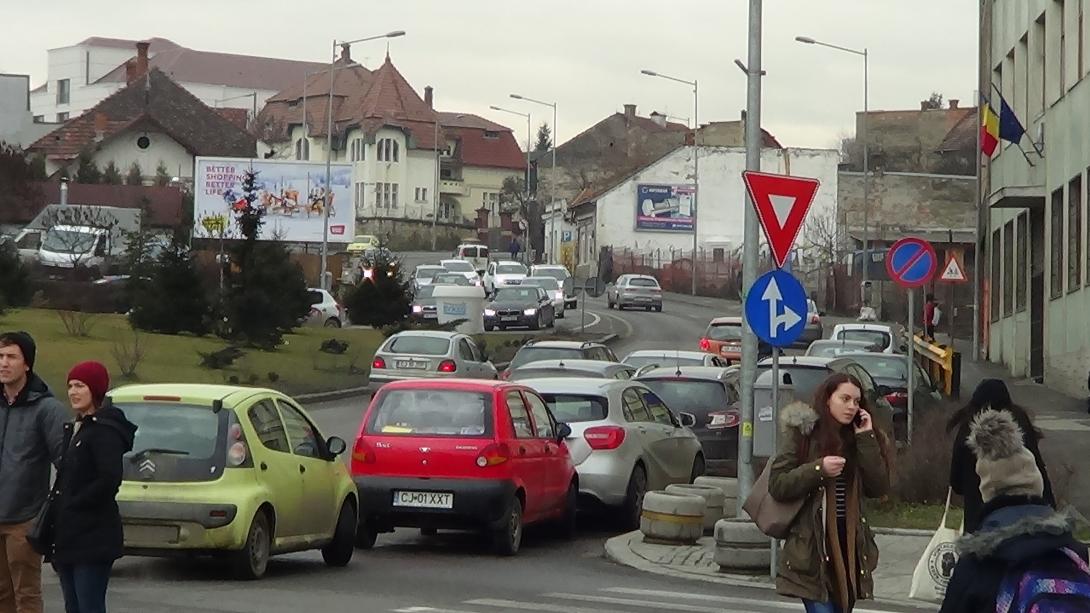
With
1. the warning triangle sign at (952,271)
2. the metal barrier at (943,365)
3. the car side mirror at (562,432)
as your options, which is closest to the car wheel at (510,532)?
the car side mirror at (562,432)

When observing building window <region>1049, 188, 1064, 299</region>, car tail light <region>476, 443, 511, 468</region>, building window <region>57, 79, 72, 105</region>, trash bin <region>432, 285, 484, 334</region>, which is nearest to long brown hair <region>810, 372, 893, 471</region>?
car tail light <region>476, 443, 511, 468</region>

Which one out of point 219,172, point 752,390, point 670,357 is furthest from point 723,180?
point 752,390

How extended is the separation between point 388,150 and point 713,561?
394ft

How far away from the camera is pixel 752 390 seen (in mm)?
16062

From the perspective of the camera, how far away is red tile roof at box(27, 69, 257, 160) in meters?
102

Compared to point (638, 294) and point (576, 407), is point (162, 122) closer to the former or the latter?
point (638, 294)

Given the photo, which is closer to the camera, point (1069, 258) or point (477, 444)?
point (477, 444)

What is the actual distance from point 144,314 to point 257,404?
29.5 meters

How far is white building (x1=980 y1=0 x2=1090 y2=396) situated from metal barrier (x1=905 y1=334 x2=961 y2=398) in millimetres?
2136

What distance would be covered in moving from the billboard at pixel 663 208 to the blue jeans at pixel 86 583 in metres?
96.6

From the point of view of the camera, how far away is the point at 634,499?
62.5ft

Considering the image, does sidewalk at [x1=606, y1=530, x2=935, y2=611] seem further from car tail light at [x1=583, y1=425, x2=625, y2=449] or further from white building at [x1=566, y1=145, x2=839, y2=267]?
white building at [x1=566, y1=145, x2=839, y2=267]

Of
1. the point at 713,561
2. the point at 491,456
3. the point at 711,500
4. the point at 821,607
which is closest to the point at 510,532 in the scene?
the point at 491,456

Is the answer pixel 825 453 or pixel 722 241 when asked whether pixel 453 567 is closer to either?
pixel 825 453
